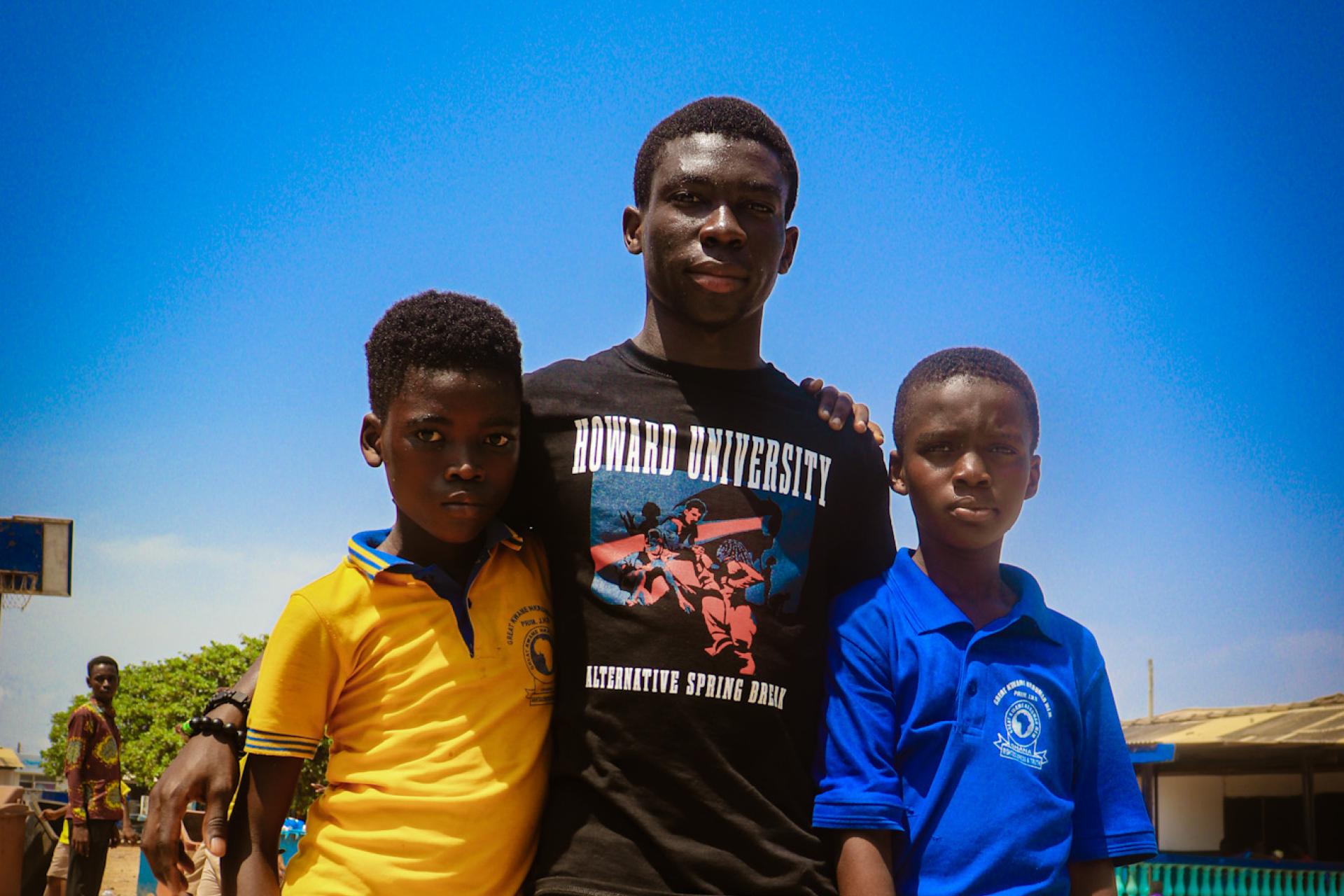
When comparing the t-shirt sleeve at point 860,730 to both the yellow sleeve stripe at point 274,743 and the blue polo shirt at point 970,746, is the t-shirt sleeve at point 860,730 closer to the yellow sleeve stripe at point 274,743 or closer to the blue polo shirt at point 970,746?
the blue polo shirt at point 970,746

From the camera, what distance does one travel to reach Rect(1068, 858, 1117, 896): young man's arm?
2.33 meters

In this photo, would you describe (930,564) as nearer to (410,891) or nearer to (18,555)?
(410,891)

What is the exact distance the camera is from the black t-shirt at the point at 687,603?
214 centimetres

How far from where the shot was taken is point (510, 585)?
7.88 feet

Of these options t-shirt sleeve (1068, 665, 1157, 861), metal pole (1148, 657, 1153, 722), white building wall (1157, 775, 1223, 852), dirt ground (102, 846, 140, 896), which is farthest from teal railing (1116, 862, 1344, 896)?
metal pole (1148, 657, 1153, 722)

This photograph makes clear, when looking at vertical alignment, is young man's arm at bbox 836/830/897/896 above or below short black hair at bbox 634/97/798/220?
below

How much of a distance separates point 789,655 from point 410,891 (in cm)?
88

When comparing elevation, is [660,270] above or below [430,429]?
above

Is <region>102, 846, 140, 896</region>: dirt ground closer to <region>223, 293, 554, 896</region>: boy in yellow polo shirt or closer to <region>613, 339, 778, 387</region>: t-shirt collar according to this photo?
<region>223, 293, 554, 896</region>: boy in yellow polo shirt

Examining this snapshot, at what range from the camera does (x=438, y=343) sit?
7.69ft

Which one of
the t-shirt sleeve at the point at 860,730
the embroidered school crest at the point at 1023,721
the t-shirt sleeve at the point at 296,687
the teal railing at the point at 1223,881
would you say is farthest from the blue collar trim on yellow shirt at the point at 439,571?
the teal railing at the point at 1223,881

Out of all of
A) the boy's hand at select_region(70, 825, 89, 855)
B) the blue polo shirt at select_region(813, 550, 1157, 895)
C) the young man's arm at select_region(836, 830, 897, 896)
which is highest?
the blue polo shirt at select_region(813, 550, 1157, 895)

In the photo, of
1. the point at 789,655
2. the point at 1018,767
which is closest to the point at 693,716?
the point at 789,655

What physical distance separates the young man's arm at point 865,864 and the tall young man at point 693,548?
5 centimetres
